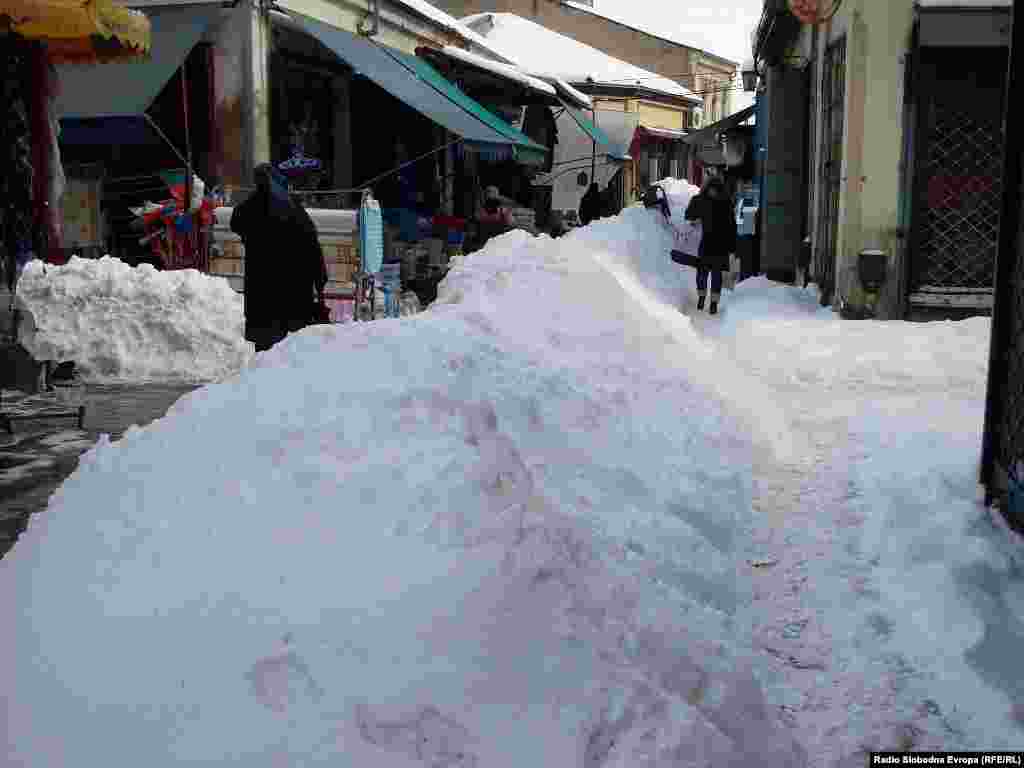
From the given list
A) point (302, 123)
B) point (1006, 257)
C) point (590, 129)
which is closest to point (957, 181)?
point (1006, 257)

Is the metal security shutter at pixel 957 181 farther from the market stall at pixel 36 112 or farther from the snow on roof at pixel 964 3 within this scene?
the market stall at pixel 36 112

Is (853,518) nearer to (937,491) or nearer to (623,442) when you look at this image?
(937,491)

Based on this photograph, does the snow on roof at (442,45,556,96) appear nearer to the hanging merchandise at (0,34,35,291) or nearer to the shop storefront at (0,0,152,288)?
the shop storefront at (0,0,152,288)

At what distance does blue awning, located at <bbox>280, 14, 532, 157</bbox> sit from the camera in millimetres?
14781

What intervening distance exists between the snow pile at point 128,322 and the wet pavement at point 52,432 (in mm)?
454

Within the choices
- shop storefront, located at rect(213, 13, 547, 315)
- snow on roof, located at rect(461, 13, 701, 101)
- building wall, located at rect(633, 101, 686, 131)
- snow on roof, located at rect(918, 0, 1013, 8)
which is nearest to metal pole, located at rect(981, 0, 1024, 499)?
snow on roof, located at rect(918, 0, 1013, 8)

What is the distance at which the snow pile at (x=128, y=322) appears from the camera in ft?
32.4

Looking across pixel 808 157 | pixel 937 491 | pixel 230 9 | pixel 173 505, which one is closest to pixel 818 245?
pixel 808 157

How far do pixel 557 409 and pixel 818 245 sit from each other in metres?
11.5

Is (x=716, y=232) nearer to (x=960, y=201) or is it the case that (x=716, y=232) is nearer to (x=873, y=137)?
(x=873, y=137)

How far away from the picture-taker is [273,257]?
8188 millimetres

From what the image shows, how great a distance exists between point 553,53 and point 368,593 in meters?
35.5

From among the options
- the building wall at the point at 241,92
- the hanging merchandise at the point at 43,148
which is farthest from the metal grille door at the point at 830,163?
the hanging merchandise at the point at 43,148

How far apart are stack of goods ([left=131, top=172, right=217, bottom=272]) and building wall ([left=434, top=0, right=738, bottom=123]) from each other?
31071mm
